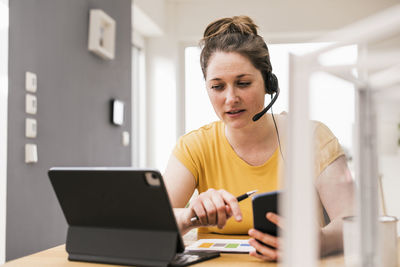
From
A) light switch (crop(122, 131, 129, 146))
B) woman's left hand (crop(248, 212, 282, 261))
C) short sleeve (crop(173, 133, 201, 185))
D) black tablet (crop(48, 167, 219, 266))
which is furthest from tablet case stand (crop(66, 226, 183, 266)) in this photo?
light switch (crop(122, 131, 129, 146))

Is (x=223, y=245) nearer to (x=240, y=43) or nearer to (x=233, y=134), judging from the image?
(x=233, y=134)

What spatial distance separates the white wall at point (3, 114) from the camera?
1955 mm

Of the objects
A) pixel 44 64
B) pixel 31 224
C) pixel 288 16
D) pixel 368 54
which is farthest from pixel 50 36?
A: pixel 288 16

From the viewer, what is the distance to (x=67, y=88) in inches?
102

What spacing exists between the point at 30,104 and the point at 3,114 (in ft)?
0.66

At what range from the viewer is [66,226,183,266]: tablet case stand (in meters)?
0.90

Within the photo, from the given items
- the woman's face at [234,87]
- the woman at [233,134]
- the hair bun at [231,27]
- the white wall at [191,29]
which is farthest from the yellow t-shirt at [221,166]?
the white wall at [191,29]

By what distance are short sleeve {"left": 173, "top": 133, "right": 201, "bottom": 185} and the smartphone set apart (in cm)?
63

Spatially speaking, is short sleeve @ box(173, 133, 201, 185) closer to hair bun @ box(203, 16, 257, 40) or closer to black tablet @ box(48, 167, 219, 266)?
hair bun @ box(203, 16, 257, 40)

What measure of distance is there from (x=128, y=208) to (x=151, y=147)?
141 inches

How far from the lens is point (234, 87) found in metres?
1.43

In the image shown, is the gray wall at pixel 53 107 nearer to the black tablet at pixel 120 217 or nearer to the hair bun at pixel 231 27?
the hair bun at pixel 231 27

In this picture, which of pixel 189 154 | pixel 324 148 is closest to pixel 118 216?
pixel 324 148

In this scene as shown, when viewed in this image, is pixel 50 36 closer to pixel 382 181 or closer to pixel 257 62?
pixel 257 62
